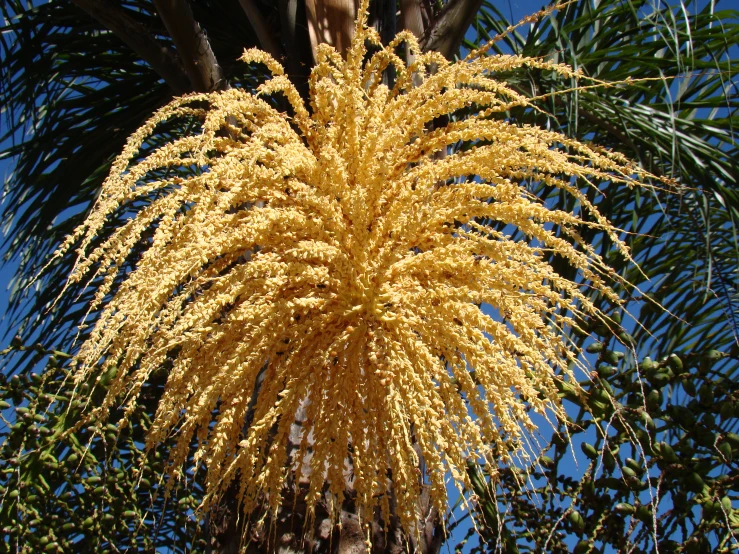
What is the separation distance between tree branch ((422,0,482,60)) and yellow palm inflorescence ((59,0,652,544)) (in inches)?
28.2

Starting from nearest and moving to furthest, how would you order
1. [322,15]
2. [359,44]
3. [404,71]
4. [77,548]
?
[359,44] < [404,71] < [322,15] < [77,548]

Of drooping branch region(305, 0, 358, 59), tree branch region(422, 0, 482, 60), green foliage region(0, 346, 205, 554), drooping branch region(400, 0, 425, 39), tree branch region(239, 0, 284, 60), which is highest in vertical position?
drooping branch region(400, 0, 425, 39)

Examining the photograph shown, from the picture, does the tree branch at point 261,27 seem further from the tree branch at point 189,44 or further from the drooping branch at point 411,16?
the drooping branch at point 411,16

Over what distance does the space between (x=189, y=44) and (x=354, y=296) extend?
1.16m

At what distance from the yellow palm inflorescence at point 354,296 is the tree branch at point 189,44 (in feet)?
2.18

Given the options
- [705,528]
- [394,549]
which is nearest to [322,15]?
[394,549]

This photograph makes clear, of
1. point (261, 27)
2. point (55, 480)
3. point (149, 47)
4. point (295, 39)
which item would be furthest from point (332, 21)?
point (55, 480)

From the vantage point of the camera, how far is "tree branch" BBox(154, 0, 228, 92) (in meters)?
2.30

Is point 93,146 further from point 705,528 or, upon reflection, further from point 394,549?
point 705,528

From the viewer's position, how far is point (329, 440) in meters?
1.58

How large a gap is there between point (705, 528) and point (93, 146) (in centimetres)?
256

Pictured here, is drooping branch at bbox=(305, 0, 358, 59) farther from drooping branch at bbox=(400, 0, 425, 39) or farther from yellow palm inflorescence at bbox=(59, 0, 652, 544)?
yellow palm inflorescence at bbox=(59, 0, 652, 544)

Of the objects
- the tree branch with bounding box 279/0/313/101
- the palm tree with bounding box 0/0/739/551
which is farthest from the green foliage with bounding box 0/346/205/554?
the tree branch with bounding box 279/0/313/101

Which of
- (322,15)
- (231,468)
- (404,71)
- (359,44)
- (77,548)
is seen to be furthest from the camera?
(77,548)
